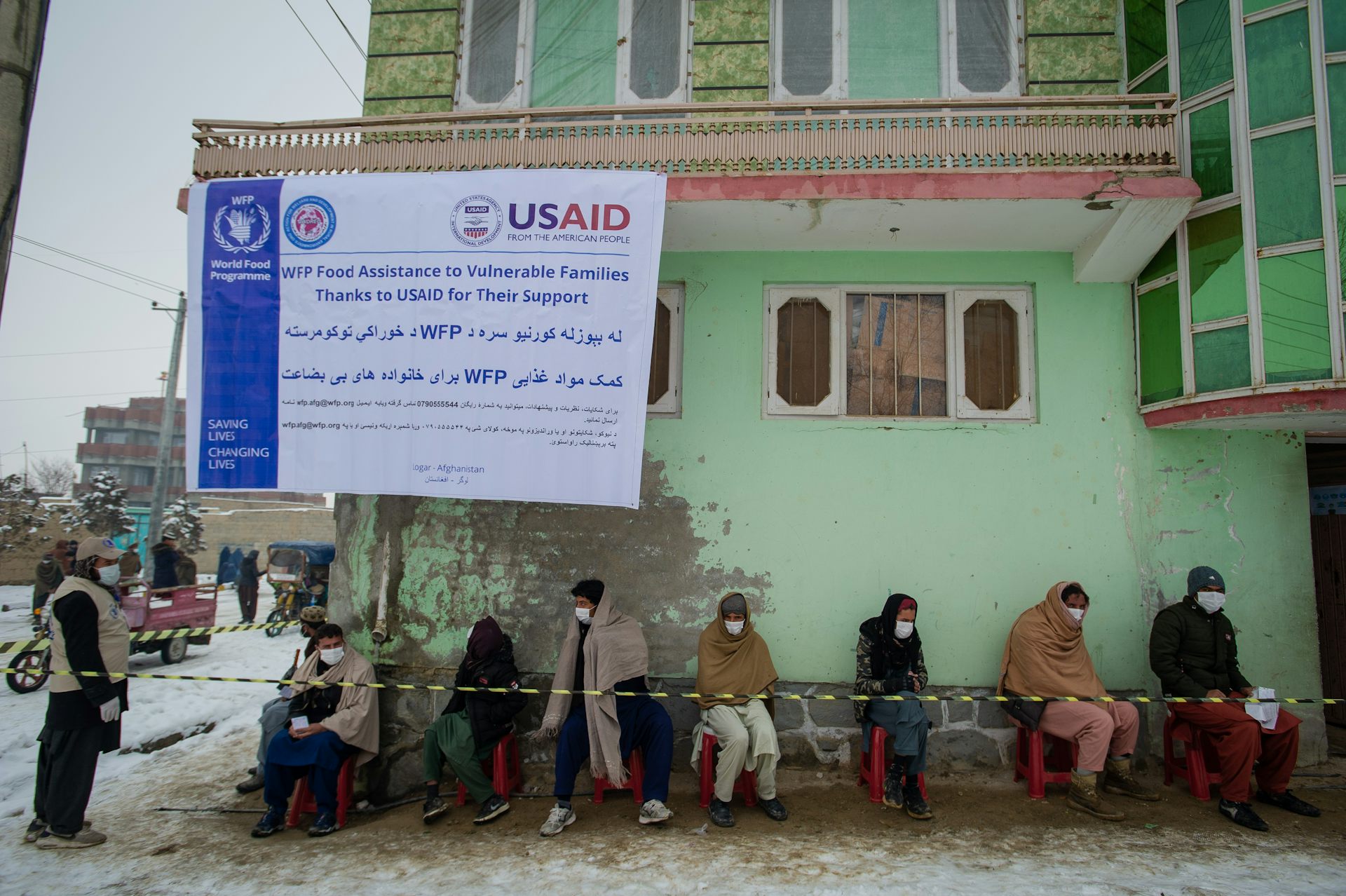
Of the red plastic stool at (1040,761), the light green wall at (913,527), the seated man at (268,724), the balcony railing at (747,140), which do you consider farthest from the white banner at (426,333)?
the red plastic stool at (1040,761)

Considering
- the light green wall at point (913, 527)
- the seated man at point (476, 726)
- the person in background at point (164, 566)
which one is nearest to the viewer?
the seated man at point (476, 726)

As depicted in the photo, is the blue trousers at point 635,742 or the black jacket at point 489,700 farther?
the black jacket at point 489,700

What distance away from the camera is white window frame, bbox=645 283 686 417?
5758 millimetres

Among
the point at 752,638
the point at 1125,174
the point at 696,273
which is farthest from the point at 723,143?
the point at 752,638

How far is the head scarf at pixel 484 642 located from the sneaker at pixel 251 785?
2.04m

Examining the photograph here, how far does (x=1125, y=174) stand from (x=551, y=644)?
5225 mm

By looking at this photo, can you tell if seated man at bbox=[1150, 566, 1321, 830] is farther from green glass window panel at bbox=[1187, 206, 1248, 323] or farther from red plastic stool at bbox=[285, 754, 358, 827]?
red plastic stool at bbox=[285, 754, 358, 827]

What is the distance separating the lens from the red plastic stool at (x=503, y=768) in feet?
16.2

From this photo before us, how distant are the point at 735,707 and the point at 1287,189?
4.99 metres

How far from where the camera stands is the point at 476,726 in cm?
486

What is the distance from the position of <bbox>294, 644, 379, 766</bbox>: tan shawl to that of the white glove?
98 centimetres

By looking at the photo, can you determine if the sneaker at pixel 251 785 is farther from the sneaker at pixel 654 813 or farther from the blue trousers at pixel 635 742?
the sneaker at pixel 654 813

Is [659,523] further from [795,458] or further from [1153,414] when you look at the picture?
[1153,414]

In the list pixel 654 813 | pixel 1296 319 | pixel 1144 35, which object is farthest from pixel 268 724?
pixel 1144 35
